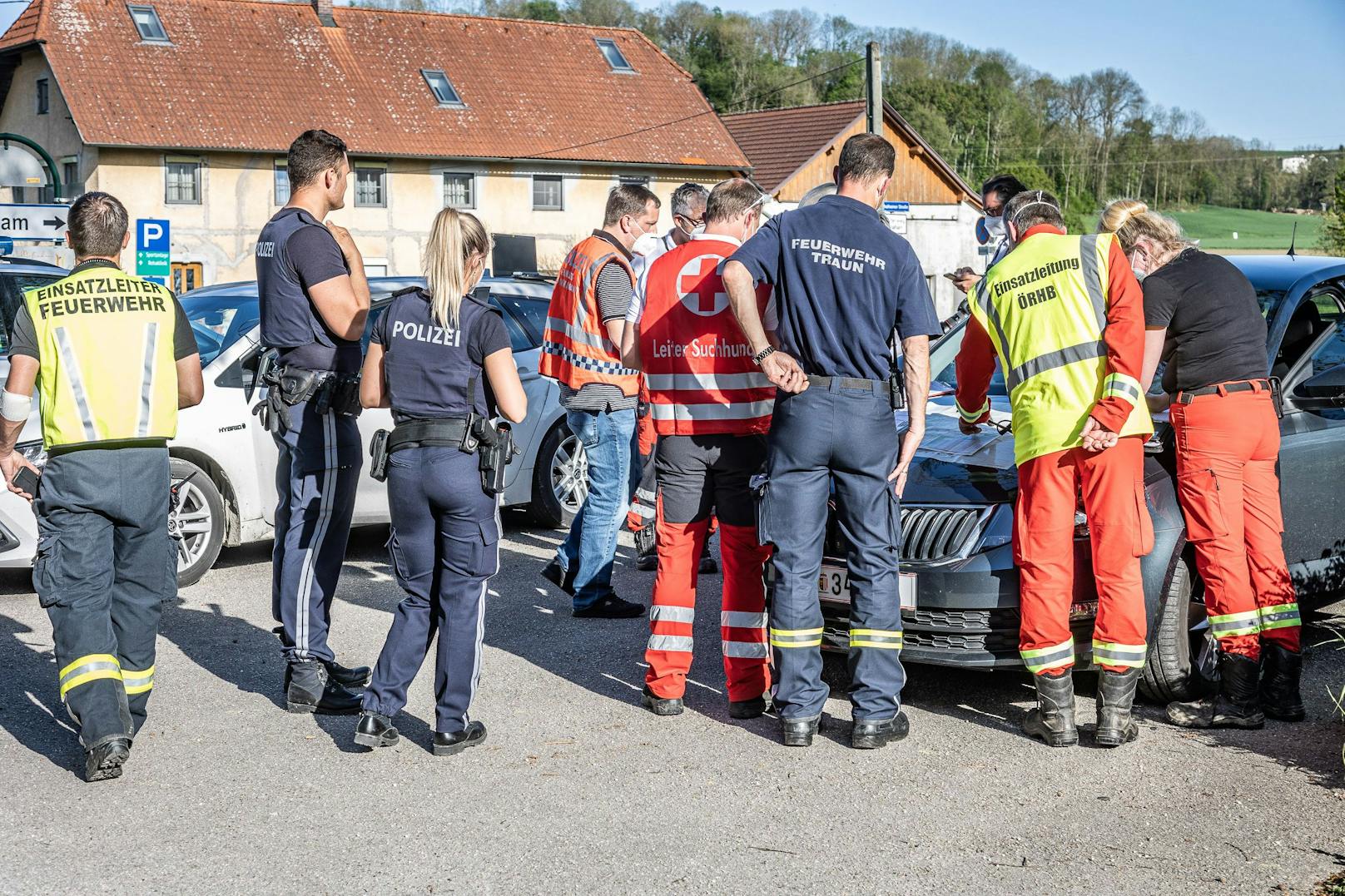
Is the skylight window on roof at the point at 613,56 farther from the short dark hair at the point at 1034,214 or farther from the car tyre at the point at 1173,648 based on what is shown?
the car tyre at the point at 1173,648

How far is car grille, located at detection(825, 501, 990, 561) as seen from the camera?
5.37 metres

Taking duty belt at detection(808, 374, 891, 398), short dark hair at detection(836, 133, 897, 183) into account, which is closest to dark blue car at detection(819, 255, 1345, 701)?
duty belt at detection(808, 374, 891, 398)

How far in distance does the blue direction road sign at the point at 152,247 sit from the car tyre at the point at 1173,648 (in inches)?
438

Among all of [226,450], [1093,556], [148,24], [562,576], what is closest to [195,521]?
[226,450]

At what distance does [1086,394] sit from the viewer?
5.21 metres

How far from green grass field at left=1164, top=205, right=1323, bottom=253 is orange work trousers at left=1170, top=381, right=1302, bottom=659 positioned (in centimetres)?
3120

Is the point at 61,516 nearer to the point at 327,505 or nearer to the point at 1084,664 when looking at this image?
the point at 327,505

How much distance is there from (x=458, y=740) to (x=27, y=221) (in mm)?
10551

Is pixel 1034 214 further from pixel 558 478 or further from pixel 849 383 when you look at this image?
pixel 558 478

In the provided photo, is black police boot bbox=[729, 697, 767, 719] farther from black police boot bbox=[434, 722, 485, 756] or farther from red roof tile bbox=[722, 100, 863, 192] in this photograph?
red roof tile bbox=[722, 100, 863, 192]

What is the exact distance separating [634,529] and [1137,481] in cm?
332

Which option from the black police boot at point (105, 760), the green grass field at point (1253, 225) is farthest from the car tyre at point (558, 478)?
the green grass field at point (1253, 225)

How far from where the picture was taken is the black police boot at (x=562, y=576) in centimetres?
744

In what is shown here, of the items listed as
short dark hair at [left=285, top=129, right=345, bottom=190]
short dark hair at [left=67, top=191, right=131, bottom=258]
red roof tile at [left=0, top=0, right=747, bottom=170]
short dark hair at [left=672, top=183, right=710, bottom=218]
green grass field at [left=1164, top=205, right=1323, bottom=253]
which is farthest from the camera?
red roof tile at [left=0, top=0, right=747, bottom=170]
